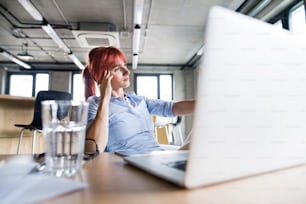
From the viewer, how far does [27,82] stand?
25.6 feet

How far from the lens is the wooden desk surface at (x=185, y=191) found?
0.34 meters

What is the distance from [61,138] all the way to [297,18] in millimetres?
3782

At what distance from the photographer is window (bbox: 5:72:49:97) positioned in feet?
25.5

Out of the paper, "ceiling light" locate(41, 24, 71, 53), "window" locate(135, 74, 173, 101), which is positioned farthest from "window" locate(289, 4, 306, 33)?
"window" locate(135, 74, 173, 101)

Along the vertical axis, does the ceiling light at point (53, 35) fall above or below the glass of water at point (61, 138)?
above

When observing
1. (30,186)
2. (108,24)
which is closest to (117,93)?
(30,186)

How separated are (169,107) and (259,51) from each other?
1029 millimetres

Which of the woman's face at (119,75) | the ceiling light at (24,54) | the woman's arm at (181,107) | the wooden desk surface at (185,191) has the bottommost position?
the wooden desk surface at (185,191)

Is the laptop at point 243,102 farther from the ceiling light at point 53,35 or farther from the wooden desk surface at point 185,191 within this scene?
the ceiling light at point 53,35

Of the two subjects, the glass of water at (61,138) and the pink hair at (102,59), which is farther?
the pink hair at (102,59)

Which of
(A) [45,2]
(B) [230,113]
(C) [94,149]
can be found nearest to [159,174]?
(B) [230,113]

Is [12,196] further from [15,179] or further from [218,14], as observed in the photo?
[218,14]

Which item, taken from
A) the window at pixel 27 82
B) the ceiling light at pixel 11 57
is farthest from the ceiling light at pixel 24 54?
the window at pixel 27 82

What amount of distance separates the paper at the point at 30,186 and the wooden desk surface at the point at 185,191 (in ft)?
0.07
